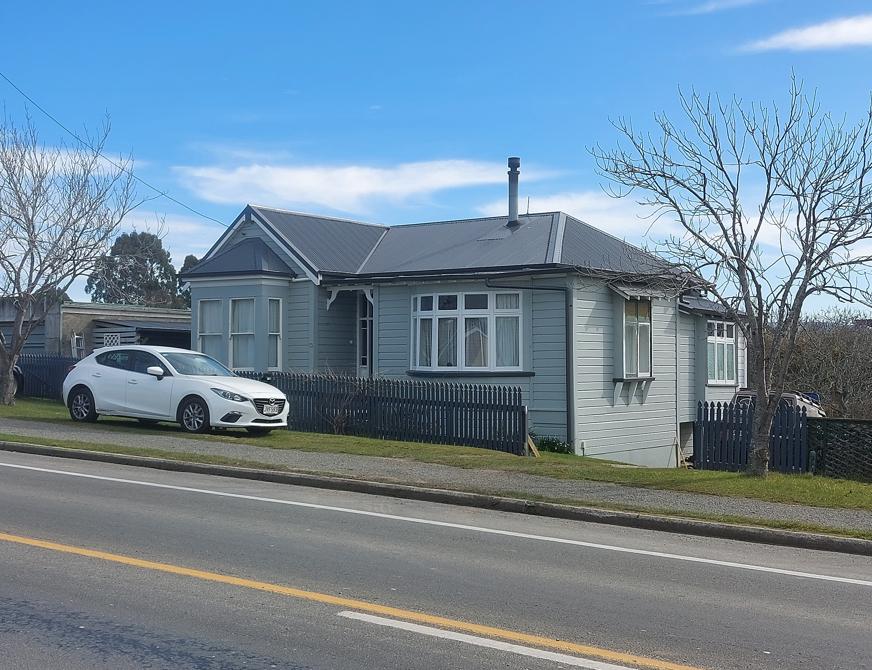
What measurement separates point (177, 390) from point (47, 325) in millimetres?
21293

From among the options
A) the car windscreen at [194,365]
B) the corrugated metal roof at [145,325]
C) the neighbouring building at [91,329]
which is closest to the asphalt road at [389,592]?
the car windscreen at [194,365]

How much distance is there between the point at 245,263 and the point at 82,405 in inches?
247

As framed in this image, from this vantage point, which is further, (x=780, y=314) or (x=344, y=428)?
(x=344, y=428)

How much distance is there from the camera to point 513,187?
24.9 meters

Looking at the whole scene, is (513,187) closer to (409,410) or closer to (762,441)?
(409,410)

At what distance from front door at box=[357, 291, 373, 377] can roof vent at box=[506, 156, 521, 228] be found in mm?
4144

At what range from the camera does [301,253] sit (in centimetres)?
2434

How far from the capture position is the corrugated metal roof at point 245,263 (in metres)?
24.1

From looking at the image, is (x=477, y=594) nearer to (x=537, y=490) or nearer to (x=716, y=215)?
(x=537, y=490)

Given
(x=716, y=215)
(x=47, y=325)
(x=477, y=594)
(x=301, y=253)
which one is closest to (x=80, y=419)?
(x=301, y=253)

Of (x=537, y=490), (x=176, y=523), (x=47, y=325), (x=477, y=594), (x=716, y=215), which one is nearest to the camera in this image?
(x=477, y=594)

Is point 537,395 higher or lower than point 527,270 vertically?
lower

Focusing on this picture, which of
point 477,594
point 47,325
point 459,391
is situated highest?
point 47,325

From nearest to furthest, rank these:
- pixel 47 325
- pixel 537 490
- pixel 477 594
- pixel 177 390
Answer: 1. pixel 477 594
2. pixel 537 490
3. pixel 177 390
4. pixel 47 325
